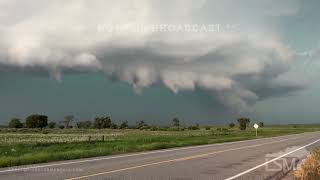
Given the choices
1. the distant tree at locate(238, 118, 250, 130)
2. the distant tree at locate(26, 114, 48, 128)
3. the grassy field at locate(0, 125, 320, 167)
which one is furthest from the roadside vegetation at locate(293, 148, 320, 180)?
the distant tree at locate(26, 114, 48, 128)

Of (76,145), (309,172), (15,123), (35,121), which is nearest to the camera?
(309,172)

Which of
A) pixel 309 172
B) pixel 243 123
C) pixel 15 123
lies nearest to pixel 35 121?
pixel 15 123

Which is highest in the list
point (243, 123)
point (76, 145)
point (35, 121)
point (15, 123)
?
point (35, 121)

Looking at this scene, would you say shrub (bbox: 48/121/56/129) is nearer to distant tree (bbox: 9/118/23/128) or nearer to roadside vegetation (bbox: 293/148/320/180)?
distant tree (bbox: 9/118/23/128)

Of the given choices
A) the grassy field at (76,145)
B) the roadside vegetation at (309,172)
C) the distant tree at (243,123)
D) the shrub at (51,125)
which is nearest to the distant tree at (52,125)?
the shrub at (51,125)

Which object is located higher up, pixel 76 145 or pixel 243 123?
pixel 243 123

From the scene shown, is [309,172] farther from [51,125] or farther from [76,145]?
[51,125]

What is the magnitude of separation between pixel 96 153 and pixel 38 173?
12113 mm

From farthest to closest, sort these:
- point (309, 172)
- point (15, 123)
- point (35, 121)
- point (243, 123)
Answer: point (15, 123) < point (35, 121) < point (243, 123) < point (309, 172)

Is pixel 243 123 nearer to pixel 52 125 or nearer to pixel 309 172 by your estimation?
pixel 52 125

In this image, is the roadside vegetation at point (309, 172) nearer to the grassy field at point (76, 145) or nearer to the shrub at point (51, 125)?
the grassy field at point (76, 145)

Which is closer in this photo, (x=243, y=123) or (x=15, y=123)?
(x=243, y=123)

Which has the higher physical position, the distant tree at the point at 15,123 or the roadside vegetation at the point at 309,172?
the distant tree at the point at 15,123

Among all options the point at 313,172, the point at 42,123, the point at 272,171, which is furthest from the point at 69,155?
the point at 42,123
